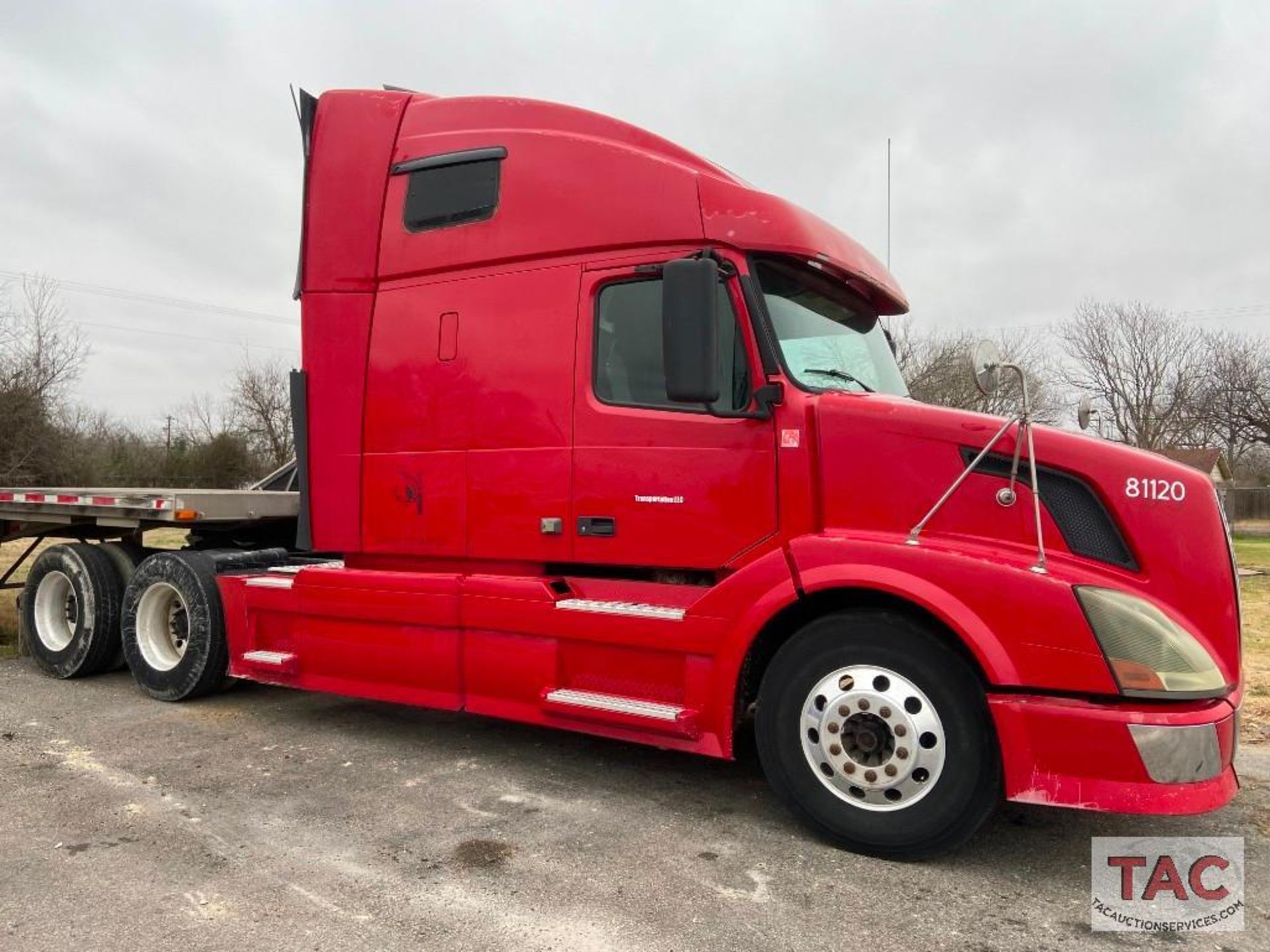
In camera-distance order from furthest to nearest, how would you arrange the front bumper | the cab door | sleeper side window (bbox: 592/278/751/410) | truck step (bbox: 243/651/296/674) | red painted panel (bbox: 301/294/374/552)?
1. truck step (bbox: 243/651/296/674)
2. red painted panel (bbox: 301/294/374/552)
3. sleeper side window (bbox: 592/278/751/410)
4. the cab door
5. the front bumper

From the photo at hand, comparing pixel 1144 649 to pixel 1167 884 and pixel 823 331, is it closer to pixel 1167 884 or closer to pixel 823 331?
pixel 1167 884

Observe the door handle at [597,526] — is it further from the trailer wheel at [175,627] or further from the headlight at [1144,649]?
the trailer wheel at [175,627]

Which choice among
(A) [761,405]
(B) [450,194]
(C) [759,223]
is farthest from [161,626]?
(C) [759,223]

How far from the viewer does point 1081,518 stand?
3.36 metres

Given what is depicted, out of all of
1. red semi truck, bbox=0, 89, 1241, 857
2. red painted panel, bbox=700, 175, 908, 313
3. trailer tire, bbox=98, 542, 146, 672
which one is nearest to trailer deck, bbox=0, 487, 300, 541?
red semi truck, bbox=0, 89, 1241, 857

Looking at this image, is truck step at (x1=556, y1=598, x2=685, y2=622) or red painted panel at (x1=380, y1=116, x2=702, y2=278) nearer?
truck step at (x1=556, y1=598, x2=685, y2=622)

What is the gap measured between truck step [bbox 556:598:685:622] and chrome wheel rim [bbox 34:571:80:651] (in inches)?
180

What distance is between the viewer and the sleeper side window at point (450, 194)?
468 cm

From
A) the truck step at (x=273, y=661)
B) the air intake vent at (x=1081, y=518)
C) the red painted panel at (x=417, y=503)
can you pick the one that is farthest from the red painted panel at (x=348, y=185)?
the air intake vent at (x=1081, y=518)

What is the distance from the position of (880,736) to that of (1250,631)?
796 cm

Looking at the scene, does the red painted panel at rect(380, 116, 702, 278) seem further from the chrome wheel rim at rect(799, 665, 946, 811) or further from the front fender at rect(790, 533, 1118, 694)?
the chrome wheel rim at rect(799, 665, 946, 811)

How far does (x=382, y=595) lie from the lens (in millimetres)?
4867

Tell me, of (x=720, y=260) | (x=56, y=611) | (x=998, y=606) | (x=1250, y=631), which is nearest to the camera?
(x=998, y=606)

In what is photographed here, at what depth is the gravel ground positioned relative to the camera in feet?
9.49
